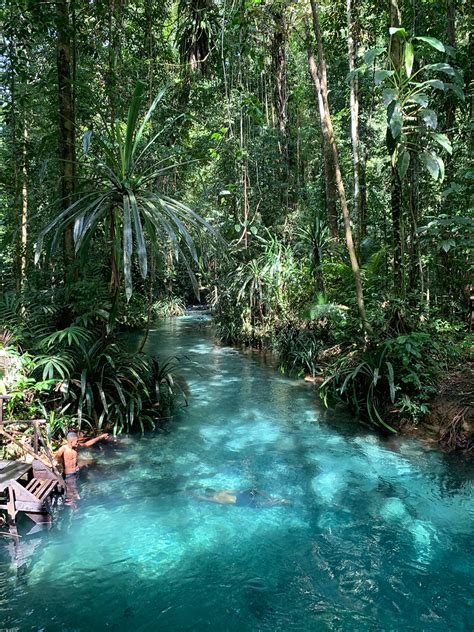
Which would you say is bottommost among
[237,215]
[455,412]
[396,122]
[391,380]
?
[455,412]

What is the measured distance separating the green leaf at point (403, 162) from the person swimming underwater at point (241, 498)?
10.4 feet

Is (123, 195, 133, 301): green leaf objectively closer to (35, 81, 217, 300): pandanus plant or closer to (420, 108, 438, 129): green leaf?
(35, 81, 217, 300): pandanus plant

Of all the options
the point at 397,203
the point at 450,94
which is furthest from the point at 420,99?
the point at 450,94

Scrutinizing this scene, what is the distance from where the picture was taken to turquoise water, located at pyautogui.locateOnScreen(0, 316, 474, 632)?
7.97ft

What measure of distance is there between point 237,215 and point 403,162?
7026 mm

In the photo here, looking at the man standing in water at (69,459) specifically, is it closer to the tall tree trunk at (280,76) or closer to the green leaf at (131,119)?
the green leaf at (131,119)

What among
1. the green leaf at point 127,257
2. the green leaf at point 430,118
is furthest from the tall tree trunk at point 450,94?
the green leaf at point 127,257

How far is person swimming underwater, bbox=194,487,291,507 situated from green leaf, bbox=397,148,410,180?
317cm

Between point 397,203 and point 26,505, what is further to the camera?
point 397,203

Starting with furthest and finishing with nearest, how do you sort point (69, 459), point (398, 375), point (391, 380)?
point (398, 375), point (391, 380), point (69, 459)

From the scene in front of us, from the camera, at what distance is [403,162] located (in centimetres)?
443

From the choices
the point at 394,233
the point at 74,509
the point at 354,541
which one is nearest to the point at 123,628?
the point at 74,509

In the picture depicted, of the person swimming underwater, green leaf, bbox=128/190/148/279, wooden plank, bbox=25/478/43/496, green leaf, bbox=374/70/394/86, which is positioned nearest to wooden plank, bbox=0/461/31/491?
wooden plank, bbox=25/478/43/496

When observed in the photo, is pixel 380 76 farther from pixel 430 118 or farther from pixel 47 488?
pixel 47 488
